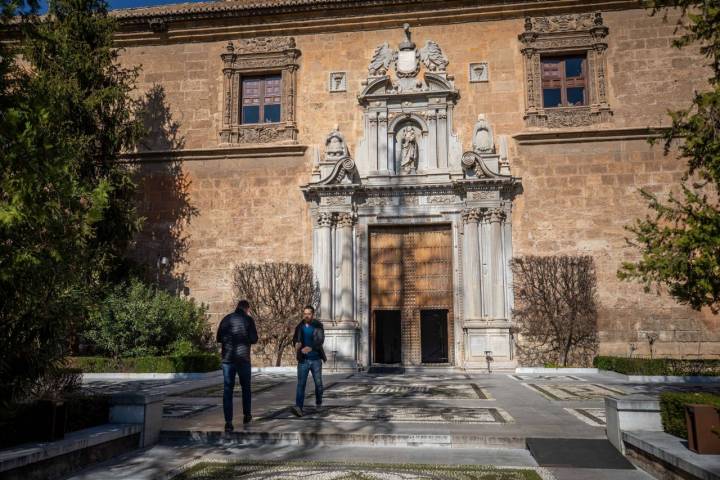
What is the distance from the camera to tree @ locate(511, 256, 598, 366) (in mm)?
15062

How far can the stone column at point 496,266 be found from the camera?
15312mm

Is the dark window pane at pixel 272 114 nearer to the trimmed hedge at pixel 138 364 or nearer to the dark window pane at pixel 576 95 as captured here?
the trimmed hedge at pixel 138 364

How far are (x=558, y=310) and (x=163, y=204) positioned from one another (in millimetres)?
11310

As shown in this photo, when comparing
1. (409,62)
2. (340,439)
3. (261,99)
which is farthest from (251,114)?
(340,439)

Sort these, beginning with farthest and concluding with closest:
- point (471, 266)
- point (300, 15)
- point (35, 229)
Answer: point (300, 15), point (471, 266), point (35, 229)

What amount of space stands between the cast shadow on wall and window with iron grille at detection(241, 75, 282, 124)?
2.11 meters

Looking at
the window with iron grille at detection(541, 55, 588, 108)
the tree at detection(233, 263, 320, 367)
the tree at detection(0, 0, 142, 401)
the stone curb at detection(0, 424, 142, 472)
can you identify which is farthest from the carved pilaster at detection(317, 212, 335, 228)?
the stone curb at detection(0, 424, 142, 472)

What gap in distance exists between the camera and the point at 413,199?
16375 millimetres

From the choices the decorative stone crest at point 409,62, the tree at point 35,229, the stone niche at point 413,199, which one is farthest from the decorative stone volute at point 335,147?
the tree at point 35,229

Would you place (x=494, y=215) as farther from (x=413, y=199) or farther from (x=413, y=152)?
(x=413, y=152)

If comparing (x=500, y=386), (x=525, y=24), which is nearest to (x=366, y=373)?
(x=500, y=386)

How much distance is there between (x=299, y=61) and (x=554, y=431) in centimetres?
1384

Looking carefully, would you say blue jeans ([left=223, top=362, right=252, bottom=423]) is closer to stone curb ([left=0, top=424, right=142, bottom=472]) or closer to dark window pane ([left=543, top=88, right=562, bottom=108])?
stone curb ([left=0, top=424, right=142, bottom=472])

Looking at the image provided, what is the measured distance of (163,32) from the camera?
18.2 m
